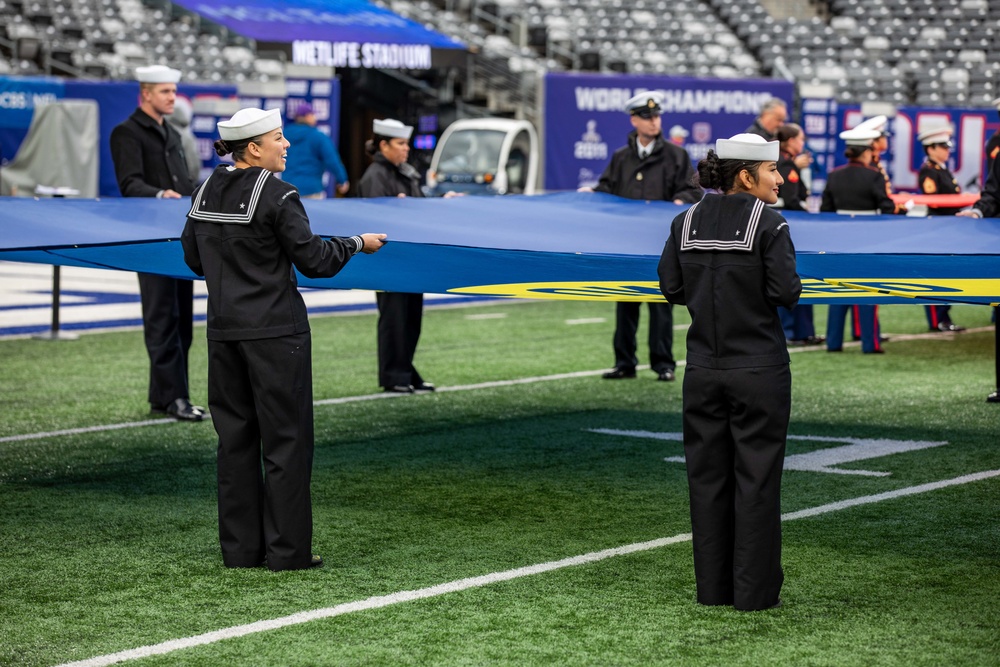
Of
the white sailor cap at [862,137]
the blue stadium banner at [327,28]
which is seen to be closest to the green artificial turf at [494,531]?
the white sailor cap at [862,137]

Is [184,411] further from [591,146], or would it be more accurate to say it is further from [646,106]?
[591,146]

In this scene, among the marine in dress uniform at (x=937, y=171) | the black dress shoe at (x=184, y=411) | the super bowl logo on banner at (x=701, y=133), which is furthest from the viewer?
the super bowl logo on banner at (x=701, y=133)

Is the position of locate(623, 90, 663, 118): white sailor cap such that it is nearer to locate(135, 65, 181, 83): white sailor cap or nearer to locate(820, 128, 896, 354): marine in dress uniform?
locate(820, 128, 896, 354): marine in dress uniform

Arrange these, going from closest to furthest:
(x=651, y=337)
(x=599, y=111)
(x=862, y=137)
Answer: (x=651, y=337) < (x=862, y=137) < (x=599, y=111)

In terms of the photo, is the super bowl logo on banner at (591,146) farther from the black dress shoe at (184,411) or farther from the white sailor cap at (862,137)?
the black dress shoe at (184,411)

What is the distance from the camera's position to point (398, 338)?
34.4 ft

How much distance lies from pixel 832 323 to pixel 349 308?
569cm

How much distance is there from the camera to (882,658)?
4645mm

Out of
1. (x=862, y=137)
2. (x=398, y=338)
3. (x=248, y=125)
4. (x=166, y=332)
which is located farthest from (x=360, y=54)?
(x=248, y=125)

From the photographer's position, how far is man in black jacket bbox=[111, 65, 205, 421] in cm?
889

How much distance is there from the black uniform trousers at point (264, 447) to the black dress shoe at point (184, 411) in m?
3.59

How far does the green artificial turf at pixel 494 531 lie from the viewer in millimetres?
4855

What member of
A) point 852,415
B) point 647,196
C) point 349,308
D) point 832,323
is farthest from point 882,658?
point 349,308

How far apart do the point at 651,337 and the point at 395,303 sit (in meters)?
2.01
